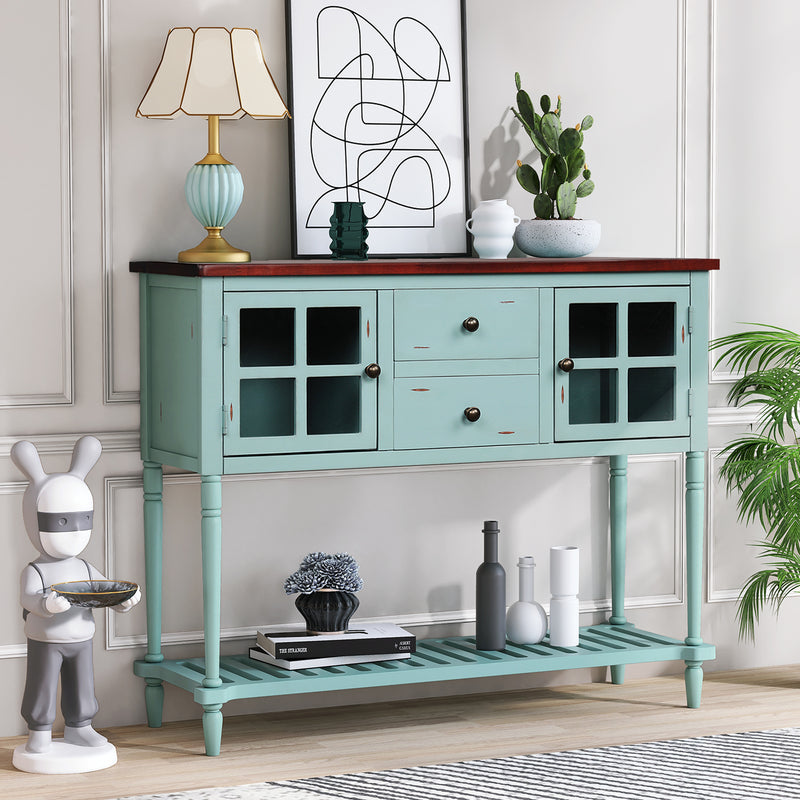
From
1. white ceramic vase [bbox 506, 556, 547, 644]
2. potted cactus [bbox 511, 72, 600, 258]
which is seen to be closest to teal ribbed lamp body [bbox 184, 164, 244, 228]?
potted cactus [bbox 511, 72, 600, 258]

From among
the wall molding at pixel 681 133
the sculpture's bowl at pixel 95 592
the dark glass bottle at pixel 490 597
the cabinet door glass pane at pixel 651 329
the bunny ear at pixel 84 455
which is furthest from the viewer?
the wall molding at pixel 681 133

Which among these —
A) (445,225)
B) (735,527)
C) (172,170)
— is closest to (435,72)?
(445,225)

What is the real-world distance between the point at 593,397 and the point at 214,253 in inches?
38.2

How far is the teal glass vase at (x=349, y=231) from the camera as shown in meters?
3.20

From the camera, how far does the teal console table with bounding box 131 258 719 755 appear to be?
2.99 m

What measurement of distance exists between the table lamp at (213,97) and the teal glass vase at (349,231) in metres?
0.22

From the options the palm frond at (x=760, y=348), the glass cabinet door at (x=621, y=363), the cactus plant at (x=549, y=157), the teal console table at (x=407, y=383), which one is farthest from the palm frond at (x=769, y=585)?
the cactus plant at (x=549, y=157)

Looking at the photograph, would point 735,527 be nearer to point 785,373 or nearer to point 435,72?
point 785,373

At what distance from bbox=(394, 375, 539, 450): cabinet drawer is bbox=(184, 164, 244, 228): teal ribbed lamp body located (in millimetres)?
583

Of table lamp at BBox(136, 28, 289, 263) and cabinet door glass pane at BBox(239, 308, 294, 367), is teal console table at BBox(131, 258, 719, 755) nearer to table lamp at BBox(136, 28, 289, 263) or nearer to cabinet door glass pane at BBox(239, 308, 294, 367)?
cabinet door glass pane at BBox(239, 308, 294, 367)

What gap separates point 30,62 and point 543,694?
209cm

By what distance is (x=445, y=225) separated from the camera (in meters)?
3.55

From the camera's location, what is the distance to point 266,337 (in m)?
2.99

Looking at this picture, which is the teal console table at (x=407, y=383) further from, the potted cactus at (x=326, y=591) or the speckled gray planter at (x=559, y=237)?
the speckled gray planter at (x=559, y=237)
